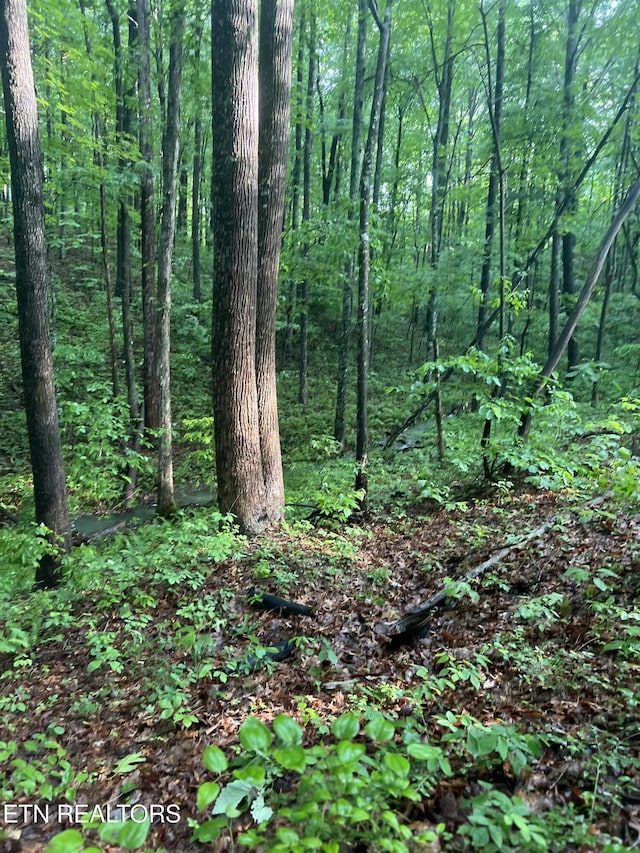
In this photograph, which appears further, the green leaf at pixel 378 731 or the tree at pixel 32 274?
the tree at pixel 32 274

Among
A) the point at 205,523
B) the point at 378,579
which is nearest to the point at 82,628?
the point at 205,523

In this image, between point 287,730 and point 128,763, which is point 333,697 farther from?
point 287,730

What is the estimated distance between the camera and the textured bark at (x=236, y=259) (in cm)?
527

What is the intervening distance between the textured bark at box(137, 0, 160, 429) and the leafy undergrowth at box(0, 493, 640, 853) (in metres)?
6.01

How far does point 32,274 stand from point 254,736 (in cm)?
592

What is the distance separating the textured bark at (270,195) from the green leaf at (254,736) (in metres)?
4.55

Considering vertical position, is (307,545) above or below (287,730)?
below

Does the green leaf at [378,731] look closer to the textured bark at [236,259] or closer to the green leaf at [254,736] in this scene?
the green leaf at [254,736]

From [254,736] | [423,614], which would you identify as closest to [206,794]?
[254,736]

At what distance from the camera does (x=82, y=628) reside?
448 centimetres

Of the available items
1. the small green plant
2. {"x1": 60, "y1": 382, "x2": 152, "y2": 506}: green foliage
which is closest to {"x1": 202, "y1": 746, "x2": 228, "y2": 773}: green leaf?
the small green plant

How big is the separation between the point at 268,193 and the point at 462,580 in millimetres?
5235

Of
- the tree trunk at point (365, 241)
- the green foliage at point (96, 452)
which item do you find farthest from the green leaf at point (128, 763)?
the green foliage at point (96, 452)

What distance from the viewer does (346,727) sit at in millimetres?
1845
